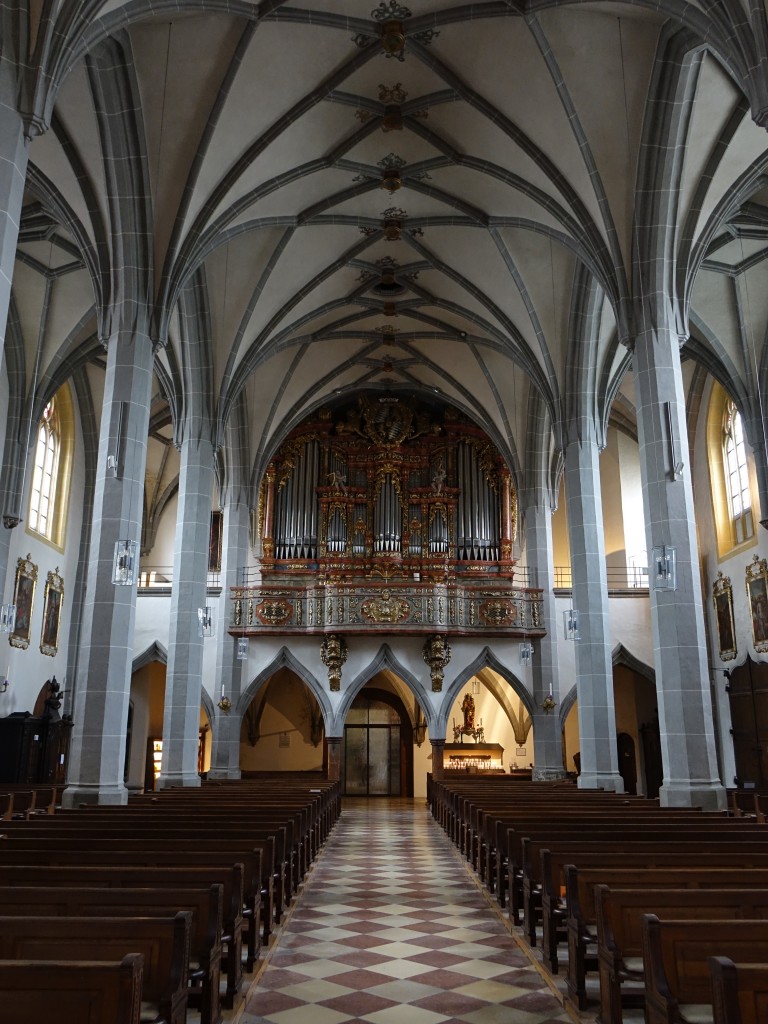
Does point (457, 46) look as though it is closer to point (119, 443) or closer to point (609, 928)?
point (119, 443)

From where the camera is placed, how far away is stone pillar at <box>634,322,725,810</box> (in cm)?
1252

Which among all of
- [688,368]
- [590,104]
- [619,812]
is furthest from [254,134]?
[688,368]

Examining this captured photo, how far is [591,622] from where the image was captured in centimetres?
1883

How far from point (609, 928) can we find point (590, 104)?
12.9 m

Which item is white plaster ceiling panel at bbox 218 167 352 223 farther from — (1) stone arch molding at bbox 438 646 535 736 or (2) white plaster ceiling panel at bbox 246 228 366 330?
(1) stone arch molding at bbox 438 646 535 736

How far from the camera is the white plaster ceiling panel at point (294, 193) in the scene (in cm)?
1658

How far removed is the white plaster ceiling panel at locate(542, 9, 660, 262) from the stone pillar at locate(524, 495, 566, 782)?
12314 mm

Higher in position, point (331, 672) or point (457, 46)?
point (457, 46)

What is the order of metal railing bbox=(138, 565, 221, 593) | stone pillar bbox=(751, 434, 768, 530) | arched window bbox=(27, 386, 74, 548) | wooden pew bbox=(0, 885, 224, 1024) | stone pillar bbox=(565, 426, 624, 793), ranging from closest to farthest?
1. wooden pew bbox=(0, 885, 224, 1024)
2. stone pillar bbox=(565, 426, 624, 793)
3. stone pillar bbox=(751, 434, 768, 530)
4. arched window bbox=(27, 386, 74, 548)
5. metal railing bbox=(138, 565, 221, 593)

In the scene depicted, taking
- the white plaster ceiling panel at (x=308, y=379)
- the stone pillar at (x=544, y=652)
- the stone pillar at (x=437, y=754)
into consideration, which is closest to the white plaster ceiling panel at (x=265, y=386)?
the white plaster ceiling panel at (x=308, y=379)

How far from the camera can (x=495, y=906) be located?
9219mm

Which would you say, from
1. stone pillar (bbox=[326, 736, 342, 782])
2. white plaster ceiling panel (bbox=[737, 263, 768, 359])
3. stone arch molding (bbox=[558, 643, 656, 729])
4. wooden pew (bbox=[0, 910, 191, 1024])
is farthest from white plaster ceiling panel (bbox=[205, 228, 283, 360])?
wooden pew (bbox=[0, 910, 191, 1024])

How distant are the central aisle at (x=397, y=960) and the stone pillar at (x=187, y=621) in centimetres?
761

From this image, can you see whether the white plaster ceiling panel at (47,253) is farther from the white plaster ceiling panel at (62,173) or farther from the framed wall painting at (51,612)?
the framed wall painting at (51,612)
